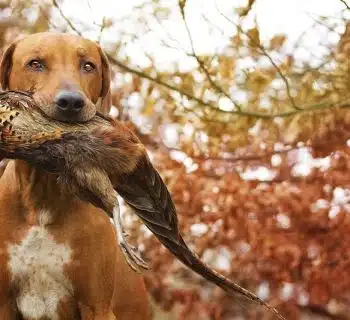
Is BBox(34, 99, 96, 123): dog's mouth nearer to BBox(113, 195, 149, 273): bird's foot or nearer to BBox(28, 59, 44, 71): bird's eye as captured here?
BBox(28, 59, 44, 71): bird's eye

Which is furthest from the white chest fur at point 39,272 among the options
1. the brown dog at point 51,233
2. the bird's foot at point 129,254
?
the bird's foot at point 129,254

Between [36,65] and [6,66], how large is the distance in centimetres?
24

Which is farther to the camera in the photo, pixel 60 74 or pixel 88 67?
pixel 88 67

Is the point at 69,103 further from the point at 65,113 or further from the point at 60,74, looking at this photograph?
the point at 60,74

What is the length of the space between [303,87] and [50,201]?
2.24 m

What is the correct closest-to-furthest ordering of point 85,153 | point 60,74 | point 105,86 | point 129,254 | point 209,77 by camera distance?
1. point 129,254
2. point 85,153
3. point 60,74
4. point 105,86
5. point 209,77

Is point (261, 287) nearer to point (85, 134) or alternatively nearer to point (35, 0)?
point (35, 0)

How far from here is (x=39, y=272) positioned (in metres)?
4.06

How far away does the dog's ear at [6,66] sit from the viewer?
4137 mm

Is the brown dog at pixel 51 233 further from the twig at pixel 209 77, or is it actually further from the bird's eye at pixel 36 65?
the twig at pixel 209 77

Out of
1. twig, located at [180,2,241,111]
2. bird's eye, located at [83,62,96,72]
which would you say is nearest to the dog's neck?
bird's eye, located at [83,62,96,72]

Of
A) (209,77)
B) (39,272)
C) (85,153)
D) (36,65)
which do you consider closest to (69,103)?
(85,153)

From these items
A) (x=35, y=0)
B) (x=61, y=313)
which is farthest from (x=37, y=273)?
(x=35, y=0)

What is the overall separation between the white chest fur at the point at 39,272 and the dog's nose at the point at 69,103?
0.62 m
